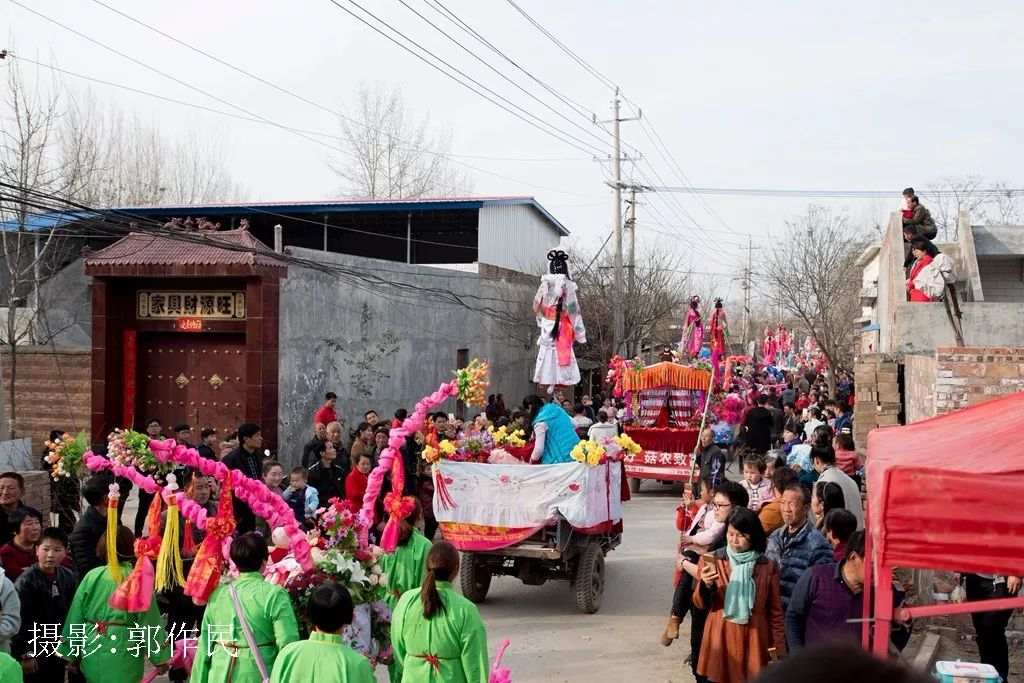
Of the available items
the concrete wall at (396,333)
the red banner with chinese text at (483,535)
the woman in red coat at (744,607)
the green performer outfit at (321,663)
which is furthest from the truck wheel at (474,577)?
the concrete wall at (396,333)

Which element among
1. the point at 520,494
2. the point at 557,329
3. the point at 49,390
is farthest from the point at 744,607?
the point at 49,390

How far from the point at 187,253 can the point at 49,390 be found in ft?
17.6

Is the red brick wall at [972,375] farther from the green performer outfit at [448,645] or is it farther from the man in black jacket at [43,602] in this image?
the man in black jacket at [43,602]

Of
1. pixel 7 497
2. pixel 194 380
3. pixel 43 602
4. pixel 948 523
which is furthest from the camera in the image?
pixel 194 380

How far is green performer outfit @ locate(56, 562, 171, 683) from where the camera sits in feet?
21.3

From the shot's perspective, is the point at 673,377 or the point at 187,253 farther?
the point at 673,377

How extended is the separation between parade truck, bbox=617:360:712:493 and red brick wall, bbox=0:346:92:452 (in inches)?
413

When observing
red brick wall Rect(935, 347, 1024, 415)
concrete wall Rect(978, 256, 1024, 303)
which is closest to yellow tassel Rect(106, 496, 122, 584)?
red brick wall Rect(935, 347, 1024, 415)

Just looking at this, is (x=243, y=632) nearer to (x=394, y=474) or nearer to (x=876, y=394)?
(x=394, y=474)

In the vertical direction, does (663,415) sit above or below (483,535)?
above

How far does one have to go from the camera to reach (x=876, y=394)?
44.4 ft

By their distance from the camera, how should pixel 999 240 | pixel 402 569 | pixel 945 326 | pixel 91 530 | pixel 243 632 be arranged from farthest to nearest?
pixel 999 240 < pixel 945 326 < pixel 91 530 < pixel 402 569 < pixel 243 632

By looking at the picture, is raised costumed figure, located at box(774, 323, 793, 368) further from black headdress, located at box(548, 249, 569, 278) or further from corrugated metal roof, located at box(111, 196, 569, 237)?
black headdress, located at box(548, 249, 569, 278)

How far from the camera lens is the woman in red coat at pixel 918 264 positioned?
1513 centimetres
